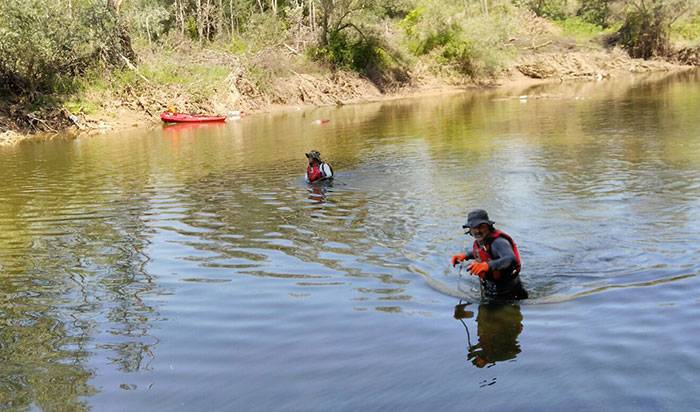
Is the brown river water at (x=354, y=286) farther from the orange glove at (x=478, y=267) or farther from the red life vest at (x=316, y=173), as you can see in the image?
the orange glove at (x=478, y=267)

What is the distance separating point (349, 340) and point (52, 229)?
933cm

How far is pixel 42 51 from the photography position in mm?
35625

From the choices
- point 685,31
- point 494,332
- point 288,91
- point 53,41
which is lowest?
point 494,332

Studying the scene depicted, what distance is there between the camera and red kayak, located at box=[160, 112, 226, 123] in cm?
3909

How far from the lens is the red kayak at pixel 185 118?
39094 millimetres

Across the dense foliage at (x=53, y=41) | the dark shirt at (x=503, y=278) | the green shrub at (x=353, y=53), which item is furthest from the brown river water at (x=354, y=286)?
the green shrub at (x=353, y=53)

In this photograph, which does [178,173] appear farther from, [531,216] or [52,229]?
[531,216]

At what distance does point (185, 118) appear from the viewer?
128 ft

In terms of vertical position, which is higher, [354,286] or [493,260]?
[493,260]

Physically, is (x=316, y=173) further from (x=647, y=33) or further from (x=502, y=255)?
(x=647, y=33)

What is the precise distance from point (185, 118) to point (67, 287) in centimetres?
2949

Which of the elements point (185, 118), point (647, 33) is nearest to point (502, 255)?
point (185, 118)

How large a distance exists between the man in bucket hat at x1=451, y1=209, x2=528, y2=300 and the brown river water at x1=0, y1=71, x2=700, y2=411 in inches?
14.0

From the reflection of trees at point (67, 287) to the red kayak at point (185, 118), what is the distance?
18.9 metres
